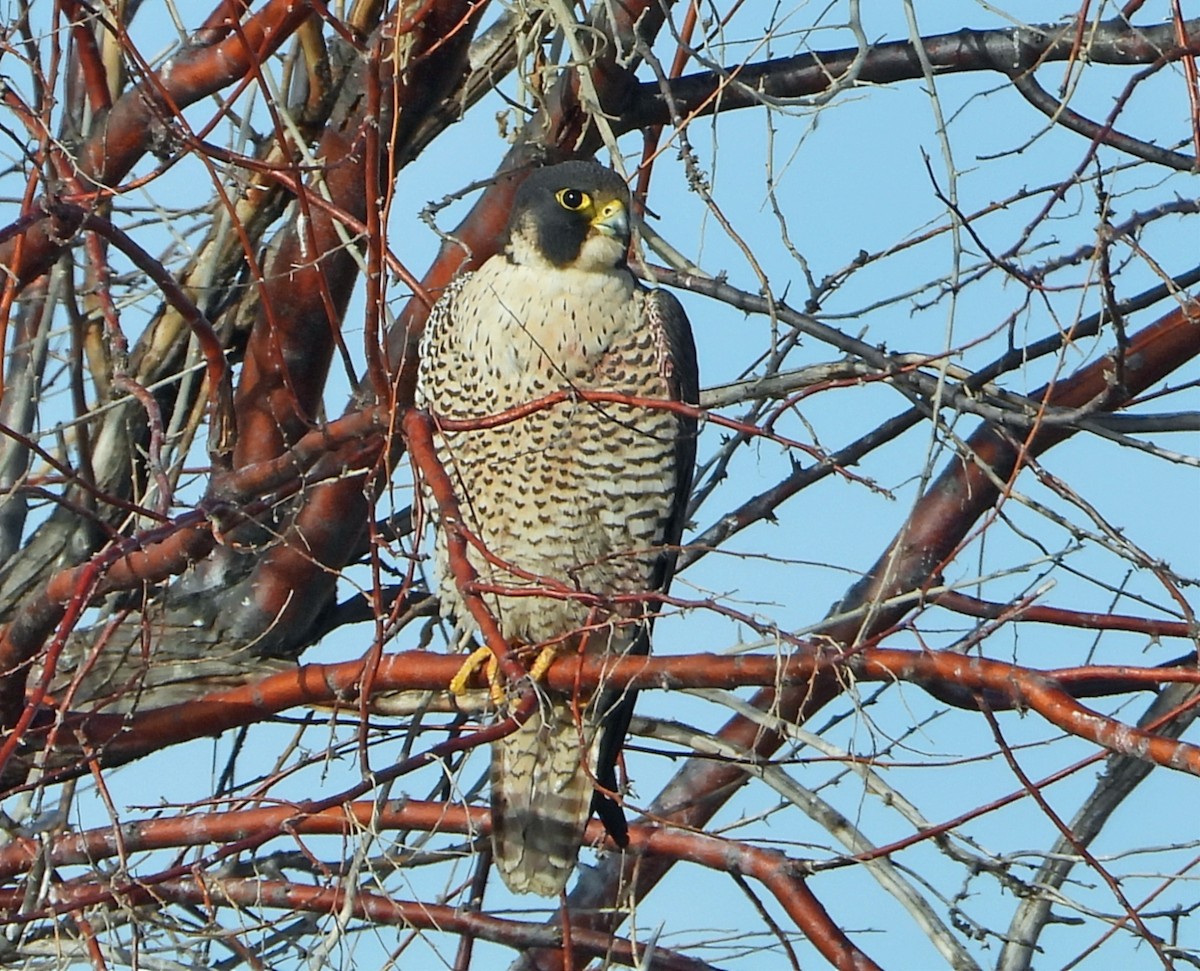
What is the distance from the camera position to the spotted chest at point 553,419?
417 cm

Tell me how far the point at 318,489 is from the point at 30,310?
4.14ft

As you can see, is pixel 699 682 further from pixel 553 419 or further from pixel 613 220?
pixel 613 220

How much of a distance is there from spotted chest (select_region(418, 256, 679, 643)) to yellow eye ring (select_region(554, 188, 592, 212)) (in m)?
0.16

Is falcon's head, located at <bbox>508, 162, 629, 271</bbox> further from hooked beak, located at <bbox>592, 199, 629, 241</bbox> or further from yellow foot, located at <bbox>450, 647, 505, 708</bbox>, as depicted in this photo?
yellow foot, located at <bbox>450, 647, 505, 708</bbox>

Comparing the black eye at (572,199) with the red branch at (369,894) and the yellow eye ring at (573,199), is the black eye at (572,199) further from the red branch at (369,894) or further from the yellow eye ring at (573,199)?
the red branch at (369,894)

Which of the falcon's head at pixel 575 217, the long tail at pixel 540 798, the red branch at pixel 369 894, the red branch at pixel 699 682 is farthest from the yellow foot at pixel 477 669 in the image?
the falcon's head at pixel 575 217

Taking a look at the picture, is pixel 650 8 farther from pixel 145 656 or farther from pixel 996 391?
pixel 145 656

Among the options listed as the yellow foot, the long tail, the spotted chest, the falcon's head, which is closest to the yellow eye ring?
the falcon's head

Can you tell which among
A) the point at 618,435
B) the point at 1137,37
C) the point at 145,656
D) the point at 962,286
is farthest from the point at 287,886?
the point at 1137,37

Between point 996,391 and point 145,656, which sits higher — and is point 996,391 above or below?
above

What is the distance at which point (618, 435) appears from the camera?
4289 millimetres

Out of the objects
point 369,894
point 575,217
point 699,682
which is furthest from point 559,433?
point 699,682

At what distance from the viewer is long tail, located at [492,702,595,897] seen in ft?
14.0

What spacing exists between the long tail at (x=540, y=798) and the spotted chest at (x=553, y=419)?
301 millimetres
